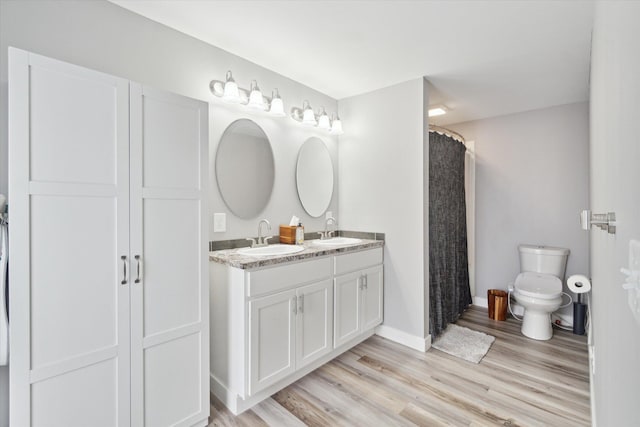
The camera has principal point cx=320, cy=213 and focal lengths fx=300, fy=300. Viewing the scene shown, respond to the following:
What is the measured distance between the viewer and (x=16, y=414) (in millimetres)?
1142

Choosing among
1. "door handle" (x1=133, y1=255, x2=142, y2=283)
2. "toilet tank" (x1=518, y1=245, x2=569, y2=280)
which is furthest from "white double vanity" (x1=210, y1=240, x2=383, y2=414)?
"toilet tank" (x1=518, y1=245, x2=569, y2=280)

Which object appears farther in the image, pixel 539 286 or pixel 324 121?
pixel 539 286

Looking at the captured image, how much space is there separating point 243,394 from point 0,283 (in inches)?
50.2

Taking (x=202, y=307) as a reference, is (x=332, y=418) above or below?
below

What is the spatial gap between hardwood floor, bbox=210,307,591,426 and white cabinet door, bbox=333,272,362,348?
0.23 m

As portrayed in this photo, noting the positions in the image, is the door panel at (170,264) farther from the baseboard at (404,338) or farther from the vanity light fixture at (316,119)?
the baseboard at (404,338)

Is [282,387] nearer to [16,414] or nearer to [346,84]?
[16,414]

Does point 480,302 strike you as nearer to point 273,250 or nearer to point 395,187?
point 395,187

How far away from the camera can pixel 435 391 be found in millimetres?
2047

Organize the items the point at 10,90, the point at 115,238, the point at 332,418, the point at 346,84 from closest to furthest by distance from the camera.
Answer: the point at 10,90 → the point at 115,238 → the point at 332,418 → the point at 346,84

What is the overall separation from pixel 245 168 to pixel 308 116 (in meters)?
0.79

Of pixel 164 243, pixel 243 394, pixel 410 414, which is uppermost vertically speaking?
pixel 164 243

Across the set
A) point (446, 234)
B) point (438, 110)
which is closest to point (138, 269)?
point (446, 234)

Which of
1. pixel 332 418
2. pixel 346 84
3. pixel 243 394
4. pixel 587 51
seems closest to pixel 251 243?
pixel 243 394
